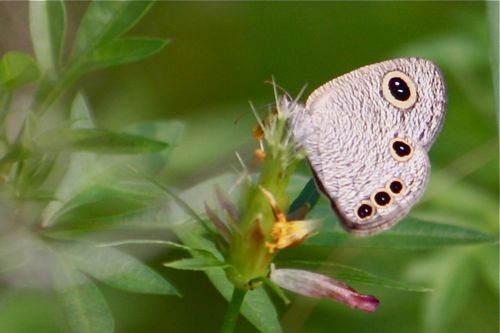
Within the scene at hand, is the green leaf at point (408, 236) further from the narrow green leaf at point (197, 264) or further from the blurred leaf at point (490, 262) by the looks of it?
the blurred leaf at point (490, 262)

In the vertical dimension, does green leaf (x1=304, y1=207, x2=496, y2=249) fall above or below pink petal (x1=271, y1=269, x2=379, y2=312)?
below

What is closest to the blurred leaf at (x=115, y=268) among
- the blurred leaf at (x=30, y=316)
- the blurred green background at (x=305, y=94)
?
the blurred green background at (x=305, y=94)

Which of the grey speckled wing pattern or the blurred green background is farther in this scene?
the blurred green background

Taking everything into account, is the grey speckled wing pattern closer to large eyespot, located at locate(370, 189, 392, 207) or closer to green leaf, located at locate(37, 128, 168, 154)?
large eyespot, located at locate(370, 189, 392, 207)

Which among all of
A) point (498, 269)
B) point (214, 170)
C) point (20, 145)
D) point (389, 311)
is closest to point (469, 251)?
point (498, 269)

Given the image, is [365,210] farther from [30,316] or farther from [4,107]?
[30,316]

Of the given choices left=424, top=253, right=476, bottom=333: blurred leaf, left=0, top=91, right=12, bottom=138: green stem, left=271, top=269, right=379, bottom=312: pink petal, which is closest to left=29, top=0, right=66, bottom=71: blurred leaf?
left=0, top=91, right=12, bottom=138: green stem

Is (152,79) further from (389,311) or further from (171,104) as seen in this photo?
(389,311)

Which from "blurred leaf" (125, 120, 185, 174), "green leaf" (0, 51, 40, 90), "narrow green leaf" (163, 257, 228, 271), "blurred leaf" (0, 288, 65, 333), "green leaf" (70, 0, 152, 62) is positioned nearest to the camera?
"narrow green leaf" (163, 257, 228, 271)
